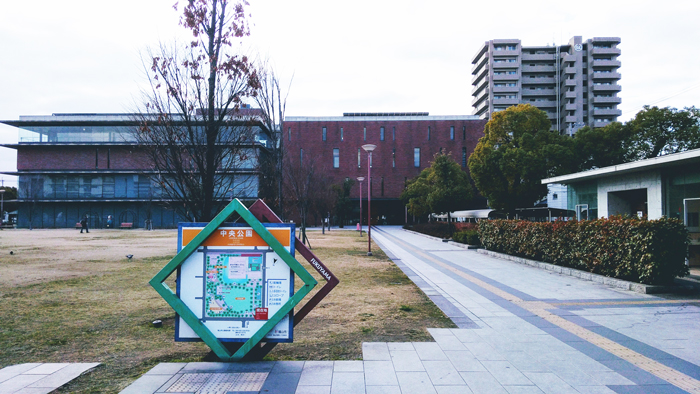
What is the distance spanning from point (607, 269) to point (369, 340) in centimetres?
761

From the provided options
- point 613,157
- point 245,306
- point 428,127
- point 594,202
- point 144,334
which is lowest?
point 144,334

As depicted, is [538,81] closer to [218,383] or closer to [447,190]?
[447,190]

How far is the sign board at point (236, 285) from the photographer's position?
4809 millimetres

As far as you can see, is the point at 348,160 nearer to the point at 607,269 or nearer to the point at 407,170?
the point at 407,170

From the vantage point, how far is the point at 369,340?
588 centimetres

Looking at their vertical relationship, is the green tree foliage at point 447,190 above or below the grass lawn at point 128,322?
above

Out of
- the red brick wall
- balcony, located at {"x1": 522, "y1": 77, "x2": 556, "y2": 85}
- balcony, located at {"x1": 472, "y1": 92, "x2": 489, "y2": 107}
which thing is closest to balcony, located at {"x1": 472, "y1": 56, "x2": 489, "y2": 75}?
balcony, located at {"x1": 472, "y1": 92, "x2": 489, "y2": 107}

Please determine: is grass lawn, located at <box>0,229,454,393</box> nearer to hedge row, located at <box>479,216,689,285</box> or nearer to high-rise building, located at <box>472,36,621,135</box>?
hedge row, located at <box>479,216,689,285</box>

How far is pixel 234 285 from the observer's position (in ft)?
15.8

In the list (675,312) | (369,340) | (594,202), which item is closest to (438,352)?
(369,340)

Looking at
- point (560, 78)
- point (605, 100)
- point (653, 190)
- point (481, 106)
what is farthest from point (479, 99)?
point (653, 190)

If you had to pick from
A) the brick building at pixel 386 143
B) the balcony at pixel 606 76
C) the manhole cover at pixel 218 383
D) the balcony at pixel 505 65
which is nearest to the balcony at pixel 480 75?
the balcony at pixel 505 65

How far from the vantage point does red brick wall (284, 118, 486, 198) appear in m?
65.0

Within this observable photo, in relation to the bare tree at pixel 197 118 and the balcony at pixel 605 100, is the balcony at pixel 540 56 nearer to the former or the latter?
the balcony at pixel 605 100
